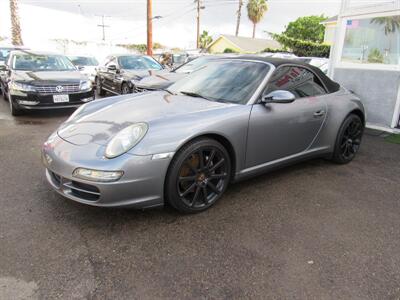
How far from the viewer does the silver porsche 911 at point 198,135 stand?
2.38m

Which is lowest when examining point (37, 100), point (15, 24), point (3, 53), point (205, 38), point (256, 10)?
point (37, 100)

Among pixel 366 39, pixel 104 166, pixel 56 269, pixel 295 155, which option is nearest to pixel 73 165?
pixel 104 166

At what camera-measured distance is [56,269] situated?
2053 mm

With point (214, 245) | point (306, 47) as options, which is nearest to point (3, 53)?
point (214, 245)

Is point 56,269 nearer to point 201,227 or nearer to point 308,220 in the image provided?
point 201,227

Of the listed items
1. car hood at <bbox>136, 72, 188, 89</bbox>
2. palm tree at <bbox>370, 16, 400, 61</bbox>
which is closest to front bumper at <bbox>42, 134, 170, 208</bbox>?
car hood at <bbox>136, 72, 188, 89</bbox>

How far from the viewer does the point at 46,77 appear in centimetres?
644

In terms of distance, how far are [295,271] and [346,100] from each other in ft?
8.91

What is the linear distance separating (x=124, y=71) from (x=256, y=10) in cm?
4804

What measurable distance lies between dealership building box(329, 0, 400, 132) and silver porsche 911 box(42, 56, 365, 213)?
2.74 m

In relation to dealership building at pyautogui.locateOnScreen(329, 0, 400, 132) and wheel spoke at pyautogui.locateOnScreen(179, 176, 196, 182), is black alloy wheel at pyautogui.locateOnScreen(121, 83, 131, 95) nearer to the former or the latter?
dealership building at pyautogui.locateOnScreen(329, 0, 400, 132)

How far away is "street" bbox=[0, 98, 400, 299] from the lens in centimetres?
195

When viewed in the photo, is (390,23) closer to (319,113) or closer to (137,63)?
(319,113)

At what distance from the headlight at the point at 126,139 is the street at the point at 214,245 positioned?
645 mm
